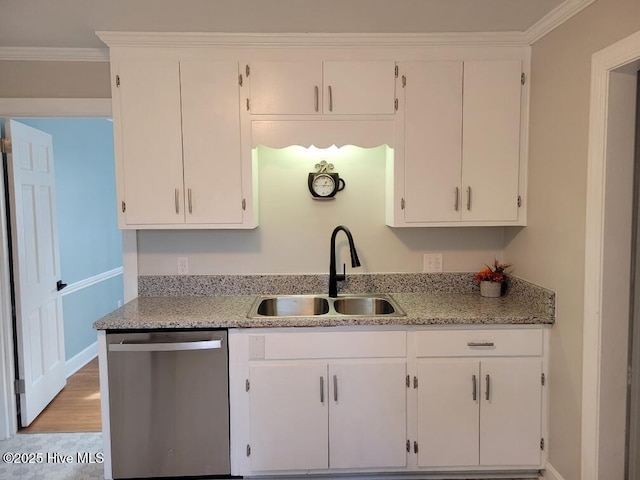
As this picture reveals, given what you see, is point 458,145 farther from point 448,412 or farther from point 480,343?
point 448,412

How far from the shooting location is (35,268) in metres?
2.77

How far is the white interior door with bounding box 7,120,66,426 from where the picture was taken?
2.57 m

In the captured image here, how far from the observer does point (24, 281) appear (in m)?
2.61

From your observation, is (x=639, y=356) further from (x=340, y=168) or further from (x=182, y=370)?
(x=182, y=370)

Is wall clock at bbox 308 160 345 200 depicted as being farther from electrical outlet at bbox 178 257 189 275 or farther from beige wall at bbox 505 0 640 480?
beige wall at bbox 505 0 640 480

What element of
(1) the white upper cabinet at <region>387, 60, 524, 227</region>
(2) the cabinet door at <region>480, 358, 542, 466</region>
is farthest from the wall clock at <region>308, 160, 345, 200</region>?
(2) the cabinet door at <region>480, 358, 542, 466</region>

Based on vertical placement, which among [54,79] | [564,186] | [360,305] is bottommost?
[360,305]

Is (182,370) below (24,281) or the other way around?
below

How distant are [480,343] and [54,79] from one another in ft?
9.27

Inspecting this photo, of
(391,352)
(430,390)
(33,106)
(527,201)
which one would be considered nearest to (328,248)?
(391,352)

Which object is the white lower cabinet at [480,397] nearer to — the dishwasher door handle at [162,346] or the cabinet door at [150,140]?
the dishwasher door handle at [162,346]

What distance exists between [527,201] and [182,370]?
2051 millimetres

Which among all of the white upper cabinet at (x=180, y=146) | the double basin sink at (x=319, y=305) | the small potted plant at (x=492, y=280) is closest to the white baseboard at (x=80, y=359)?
the white upper cabinet at (x=180, y=146)

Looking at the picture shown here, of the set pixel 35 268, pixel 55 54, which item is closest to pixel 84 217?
pixel 35 268
